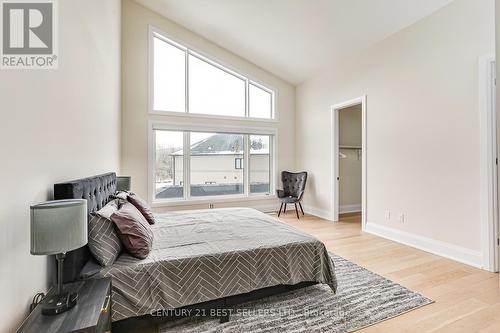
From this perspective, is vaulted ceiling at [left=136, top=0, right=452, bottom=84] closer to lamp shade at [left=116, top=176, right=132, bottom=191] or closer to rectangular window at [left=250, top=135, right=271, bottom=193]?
rectangular window at [left=250, top=135, right=271, bottom=193]

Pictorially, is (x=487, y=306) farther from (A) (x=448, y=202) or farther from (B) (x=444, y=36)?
(B) (x=444, y=36)

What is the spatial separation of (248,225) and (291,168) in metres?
3.58


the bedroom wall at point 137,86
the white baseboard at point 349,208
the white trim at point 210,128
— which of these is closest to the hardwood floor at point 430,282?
the white baseboard at point 349,208

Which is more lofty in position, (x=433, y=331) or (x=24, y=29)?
(x=24, y=29)

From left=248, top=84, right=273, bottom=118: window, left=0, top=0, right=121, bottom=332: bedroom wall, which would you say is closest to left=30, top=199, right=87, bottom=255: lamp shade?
left=0, top=0, right=121, bottom=332: bedroom wall

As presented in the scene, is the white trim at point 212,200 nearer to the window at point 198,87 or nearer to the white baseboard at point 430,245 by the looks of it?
the window at point 198,87

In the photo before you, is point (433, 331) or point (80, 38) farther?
point (80, 38)

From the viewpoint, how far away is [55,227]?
43.1 inches

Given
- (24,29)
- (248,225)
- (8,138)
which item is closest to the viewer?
(8,138)

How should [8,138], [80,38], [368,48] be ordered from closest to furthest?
[8,138] → [80,38] → [368,48]

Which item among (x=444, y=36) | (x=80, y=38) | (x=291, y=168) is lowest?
(x=291, y=168)

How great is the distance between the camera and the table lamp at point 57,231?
3.52 ft

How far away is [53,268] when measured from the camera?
160cm

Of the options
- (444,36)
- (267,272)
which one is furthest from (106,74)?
(444,36)
